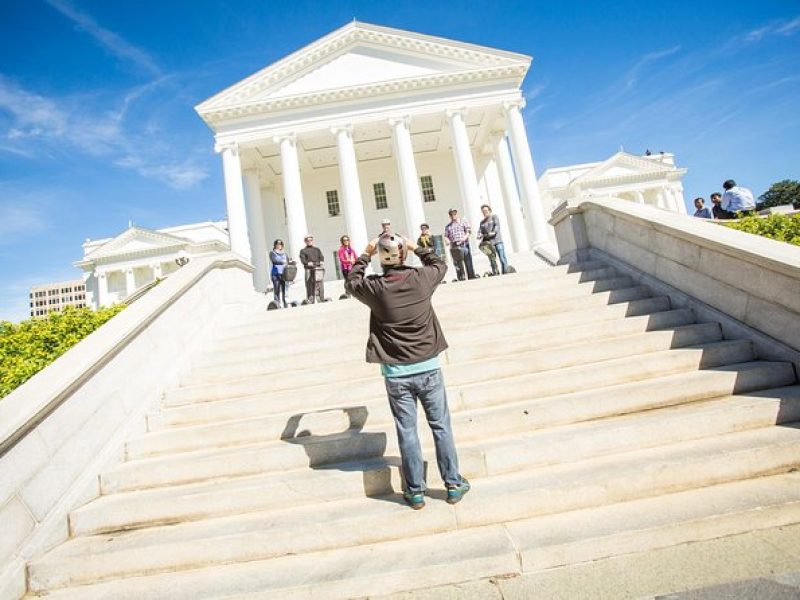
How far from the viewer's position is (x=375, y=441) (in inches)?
153

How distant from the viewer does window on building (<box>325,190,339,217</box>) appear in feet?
99.8

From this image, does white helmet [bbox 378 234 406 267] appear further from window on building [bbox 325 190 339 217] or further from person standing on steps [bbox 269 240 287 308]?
window on building [bbox 325 190 339 217]

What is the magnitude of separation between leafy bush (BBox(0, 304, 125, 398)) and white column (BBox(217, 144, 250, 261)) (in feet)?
44.7

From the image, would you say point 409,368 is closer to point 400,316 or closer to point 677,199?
point 400,316

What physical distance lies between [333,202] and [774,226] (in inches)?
1042

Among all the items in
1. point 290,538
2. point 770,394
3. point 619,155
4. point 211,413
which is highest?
point 619,155

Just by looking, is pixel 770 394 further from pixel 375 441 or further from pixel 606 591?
pixel 375 441

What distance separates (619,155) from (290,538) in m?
49.3

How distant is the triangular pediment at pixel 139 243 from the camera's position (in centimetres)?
4044

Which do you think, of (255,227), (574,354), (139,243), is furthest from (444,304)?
(139,243)

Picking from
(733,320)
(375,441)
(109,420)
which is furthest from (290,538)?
(733,320)

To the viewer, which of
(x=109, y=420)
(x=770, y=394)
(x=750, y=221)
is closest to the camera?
(x=770, y=394)

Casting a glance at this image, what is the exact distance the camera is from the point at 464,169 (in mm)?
22047

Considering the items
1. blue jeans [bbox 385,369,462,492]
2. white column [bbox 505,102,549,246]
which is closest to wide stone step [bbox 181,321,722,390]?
blue jeans [bbox 385,369,462,492]
